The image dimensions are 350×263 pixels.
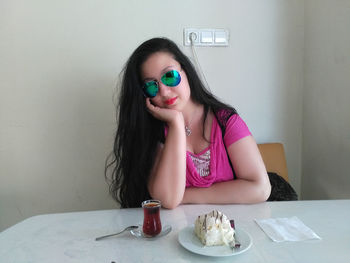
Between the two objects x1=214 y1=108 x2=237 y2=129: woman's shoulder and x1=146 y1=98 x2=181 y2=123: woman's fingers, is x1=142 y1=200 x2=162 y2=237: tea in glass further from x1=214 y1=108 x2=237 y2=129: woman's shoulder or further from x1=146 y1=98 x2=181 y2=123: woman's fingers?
x1=214 y1=108 x2=237 y2=129: woman's shoulder

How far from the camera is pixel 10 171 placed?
1601 mm

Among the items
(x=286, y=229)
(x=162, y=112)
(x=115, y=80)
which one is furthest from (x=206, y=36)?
(x=286, y=229)

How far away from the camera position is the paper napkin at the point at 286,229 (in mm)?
793

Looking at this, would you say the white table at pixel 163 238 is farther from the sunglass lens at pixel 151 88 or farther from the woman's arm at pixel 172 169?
the sunglass lens at pixel 151 88

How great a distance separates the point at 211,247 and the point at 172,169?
0.37 metres

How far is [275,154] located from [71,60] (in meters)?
1.25

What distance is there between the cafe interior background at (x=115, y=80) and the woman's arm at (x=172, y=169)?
0.62 meters

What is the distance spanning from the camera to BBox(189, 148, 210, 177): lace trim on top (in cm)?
118

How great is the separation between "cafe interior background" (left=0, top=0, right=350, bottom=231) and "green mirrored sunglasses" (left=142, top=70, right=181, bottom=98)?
0.51 m

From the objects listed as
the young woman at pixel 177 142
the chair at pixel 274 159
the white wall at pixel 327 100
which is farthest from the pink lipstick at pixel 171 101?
the white wall at pixel 327 100

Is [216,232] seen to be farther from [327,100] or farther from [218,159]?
[327,100]

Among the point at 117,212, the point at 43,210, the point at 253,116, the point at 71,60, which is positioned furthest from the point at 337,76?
the point at 43,210

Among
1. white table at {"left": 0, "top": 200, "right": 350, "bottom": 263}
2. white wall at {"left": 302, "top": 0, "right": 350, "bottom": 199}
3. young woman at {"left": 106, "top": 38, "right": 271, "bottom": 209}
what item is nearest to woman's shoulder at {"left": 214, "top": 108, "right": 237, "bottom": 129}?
young woman at {"left": 106, "top": 38, "right": 271, "bottom": 209}

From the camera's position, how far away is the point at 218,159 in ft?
3.86
